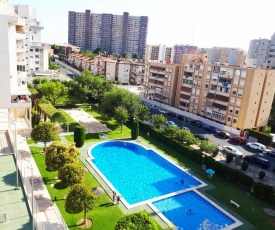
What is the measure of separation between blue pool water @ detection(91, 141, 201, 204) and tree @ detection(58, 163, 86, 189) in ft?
18.0

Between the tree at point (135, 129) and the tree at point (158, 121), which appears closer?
the tree at point (135, 129)

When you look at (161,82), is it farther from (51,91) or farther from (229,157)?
(229,157)

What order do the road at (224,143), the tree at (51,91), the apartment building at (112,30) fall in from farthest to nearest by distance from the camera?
1. the apartment building at (112,30)
2. the tree at (51,91)
3. the road at (224,143)

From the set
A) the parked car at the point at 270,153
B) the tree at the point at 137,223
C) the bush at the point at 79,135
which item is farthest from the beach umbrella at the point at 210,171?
the bush at the point at 79,135

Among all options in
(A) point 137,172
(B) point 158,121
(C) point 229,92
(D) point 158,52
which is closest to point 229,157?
(A) point 137,172

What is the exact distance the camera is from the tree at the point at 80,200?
64.8 feet

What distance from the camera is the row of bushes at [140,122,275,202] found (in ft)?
91.2

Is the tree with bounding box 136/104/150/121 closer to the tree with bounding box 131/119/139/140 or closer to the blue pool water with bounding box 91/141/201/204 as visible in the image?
the tree with bounding box 131/119/139/140

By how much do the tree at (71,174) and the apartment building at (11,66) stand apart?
1565 cm

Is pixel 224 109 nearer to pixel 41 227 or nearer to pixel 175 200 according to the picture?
pixel 175 200

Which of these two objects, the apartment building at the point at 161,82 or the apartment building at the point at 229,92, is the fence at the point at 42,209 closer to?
the apartment building at the point at 229,92

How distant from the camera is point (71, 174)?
931 inches

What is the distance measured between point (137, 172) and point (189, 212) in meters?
9.45

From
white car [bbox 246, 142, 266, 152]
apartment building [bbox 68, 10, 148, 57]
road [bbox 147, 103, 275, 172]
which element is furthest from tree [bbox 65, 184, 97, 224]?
apartment building [bbox 68, 10, 148, 57]
